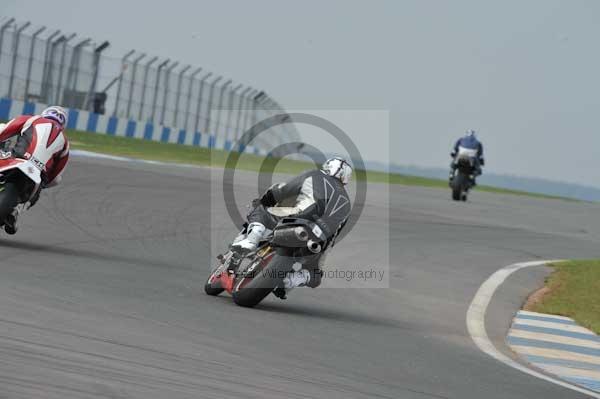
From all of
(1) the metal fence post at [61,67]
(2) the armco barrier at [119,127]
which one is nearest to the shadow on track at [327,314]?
(2) the armco barrier at [119,127]

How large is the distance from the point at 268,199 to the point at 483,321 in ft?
9.69

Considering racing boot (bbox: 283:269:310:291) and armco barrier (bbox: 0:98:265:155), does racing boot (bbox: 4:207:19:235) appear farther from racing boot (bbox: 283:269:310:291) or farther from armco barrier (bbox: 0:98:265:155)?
armco barrier (bbox: 0:98:265:155)

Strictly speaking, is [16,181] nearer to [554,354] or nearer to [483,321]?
[483,321]

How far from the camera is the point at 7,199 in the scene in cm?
1100

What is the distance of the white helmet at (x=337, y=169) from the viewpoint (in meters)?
10.4

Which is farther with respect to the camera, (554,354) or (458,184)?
(458,184)

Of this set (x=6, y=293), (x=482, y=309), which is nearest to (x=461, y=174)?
(x=482, y=309)

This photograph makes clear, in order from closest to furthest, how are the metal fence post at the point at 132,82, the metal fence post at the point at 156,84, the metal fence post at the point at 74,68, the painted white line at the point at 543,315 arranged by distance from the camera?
1. the painted white line at the point at 543,315
2. the metal fence post at the point at 74,68
3. the metal fence post at the point at 132,82
4. the metal fence post at the point at 156,84

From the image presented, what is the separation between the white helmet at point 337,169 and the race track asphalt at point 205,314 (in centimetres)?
120

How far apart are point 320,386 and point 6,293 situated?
2.57 m

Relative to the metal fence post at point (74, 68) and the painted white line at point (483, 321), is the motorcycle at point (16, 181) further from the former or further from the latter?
the metal fence post at point (74, 68)

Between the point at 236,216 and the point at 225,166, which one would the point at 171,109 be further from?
the point at 236,216

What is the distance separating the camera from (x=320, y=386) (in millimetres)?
7051

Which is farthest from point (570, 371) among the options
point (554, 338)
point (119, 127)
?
point (119, 127)
